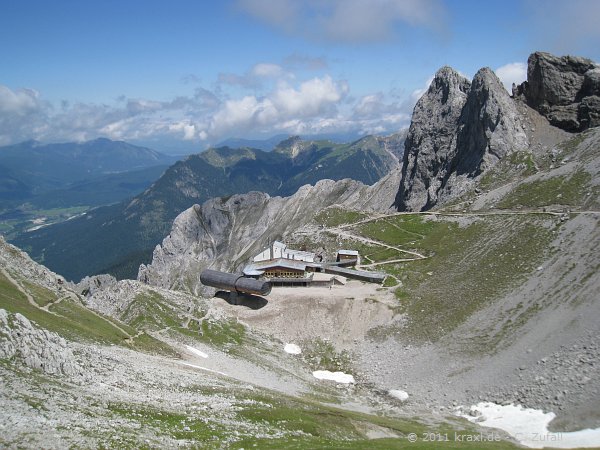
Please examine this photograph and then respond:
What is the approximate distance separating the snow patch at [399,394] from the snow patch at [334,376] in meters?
6.66

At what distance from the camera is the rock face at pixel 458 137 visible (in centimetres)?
15512

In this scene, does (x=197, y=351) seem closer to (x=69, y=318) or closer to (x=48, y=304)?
(x=69, y=318)

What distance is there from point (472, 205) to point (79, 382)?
112 meters

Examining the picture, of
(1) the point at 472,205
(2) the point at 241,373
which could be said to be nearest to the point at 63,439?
(2) the point at 241,373

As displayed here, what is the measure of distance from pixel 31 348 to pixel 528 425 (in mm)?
49846

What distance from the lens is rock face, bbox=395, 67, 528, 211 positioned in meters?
155

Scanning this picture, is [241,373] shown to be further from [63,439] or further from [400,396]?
[63,439]

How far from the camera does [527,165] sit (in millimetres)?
139375

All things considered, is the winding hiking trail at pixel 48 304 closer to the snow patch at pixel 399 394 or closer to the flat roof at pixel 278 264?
the snow patch at pixel 399 394

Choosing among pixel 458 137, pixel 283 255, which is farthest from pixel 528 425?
pixel 458 137

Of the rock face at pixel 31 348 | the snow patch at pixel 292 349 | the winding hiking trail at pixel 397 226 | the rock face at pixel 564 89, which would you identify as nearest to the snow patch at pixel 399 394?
the snow patch at pixel 292 349

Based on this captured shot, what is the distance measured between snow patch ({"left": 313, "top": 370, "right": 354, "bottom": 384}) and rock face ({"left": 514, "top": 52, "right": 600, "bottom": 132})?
405ft

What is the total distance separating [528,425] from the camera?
5200 cm

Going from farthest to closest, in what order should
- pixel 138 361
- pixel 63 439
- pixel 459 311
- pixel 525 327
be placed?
pixel 459 311 → pixel 525 327 → pixel 138 361 → pixel 63 439
